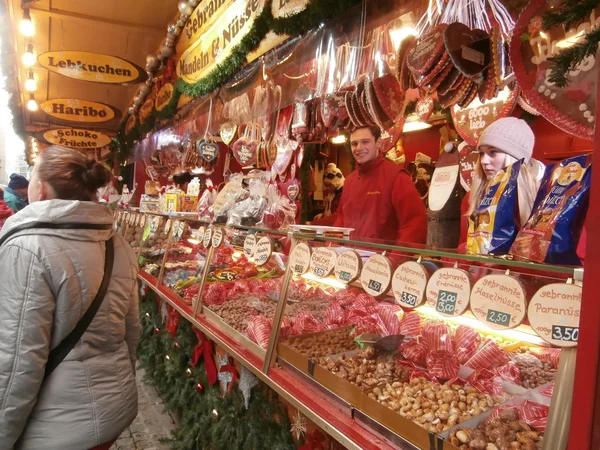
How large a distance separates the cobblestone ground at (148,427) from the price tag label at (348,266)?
7.77 ft

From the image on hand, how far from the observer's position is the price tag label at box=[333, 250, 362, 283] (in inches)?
69.4

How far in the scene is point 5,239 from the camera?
1796 mm

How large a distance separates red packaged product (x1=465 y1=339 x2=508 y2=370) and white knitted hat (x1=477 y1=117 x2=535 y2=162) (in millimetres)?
779

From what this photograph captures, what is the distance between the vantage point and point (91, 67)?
5863 mm

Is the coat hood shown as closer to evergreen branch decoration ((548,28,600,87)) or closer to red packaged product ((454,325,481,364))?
red packaged product ((454,325,481,364))

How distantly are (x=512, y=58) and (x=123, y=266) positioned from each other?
1906mm

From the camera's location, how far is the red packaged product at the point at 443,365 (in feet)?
5.47

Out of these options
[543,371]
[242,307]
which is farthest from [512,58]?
[242,307]

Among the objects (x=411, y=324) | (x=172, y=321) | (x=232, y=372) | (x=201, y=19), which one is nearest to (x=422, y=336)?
(x=411, y=324)

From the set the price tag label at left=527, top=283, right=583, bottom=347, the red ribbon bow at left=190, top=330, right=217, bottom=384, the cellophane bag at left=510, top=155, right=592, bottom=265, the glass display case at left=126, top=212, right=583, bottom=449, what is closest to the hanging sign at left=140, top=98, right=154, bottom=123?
the red ribbon bow at left=190, top=330, right=217, bottom=384

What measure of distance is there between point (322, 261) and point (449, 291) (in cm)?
71

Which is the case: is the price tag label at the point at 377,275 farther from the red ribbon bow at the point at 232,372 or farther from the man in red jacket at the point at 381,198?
the man in red jacket at the point at 381,198

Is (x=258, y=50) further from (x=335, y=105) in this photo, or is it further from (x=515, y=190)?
(x=515, y=190)

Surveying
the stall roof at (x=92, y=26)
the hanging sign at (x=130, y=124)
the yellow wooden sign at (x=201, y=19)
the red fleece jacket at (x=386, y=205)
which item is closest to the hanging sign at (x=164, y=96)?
the yellow wooden sign at (x=201, y=19)
